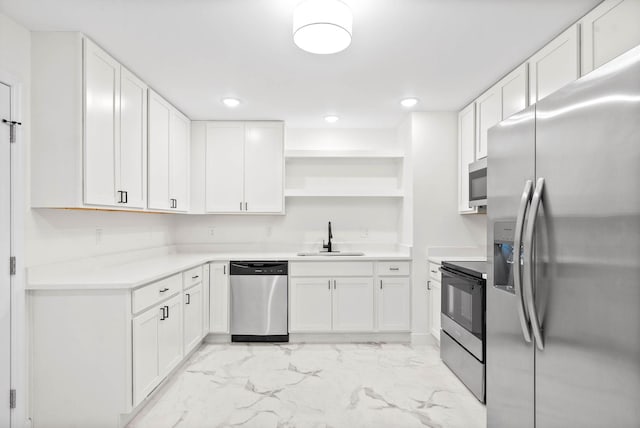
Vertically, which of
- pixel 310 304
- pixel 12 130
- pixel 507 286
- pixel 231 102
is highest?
pixel 231 102

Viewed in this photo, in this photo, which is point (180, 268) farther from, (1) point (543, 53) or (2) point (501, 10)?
(1) point (543, 53)

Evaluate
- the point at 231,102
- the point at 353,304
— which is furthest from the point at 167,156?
the point at 353,304

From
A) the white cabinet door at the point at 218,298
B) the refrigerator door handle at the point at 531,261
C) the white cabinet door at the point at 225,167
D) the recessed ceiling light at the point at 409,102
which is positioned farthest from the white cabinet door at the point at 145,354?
the recessed ceiling light at the point at 409,102

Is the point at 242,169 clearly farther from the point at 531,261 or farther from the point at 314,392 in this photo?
the point at 531,261

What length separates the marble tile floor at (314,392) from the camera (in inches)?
90.6

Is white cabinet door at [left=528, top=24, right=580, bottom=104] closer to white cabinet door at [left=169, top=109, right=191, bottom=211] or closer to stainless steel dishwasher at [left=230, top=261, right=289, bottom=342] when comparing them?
stainless steel dishwasher at [left=230, top=261, right=289, bottom=342]

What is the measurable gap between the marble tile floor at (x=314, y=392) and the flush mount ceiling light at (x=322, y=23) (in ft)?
7.38

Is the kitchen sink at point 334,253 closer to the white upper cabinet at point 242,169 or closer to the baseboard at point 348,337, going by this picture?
the white upper cabinet at point 242,169

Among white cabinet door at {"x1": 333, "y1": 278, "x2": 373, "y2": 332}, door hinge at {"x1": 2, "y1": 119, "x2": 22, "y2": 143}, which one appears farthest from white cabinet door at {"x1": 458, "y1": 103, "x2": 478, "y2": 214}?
door hinge at {"x1": 2, "y1": 119, "x2": 22, "y2": 143}

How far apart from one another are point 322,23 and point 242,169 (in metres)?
2.47

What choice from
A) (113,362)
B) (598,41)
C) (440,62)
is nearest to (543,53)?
(598,41)

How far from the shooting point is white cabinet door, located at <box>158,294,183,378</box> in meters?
2.61

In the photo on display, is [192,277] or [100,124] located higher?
[100,124]

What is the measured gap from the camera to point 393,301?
12.4ft
